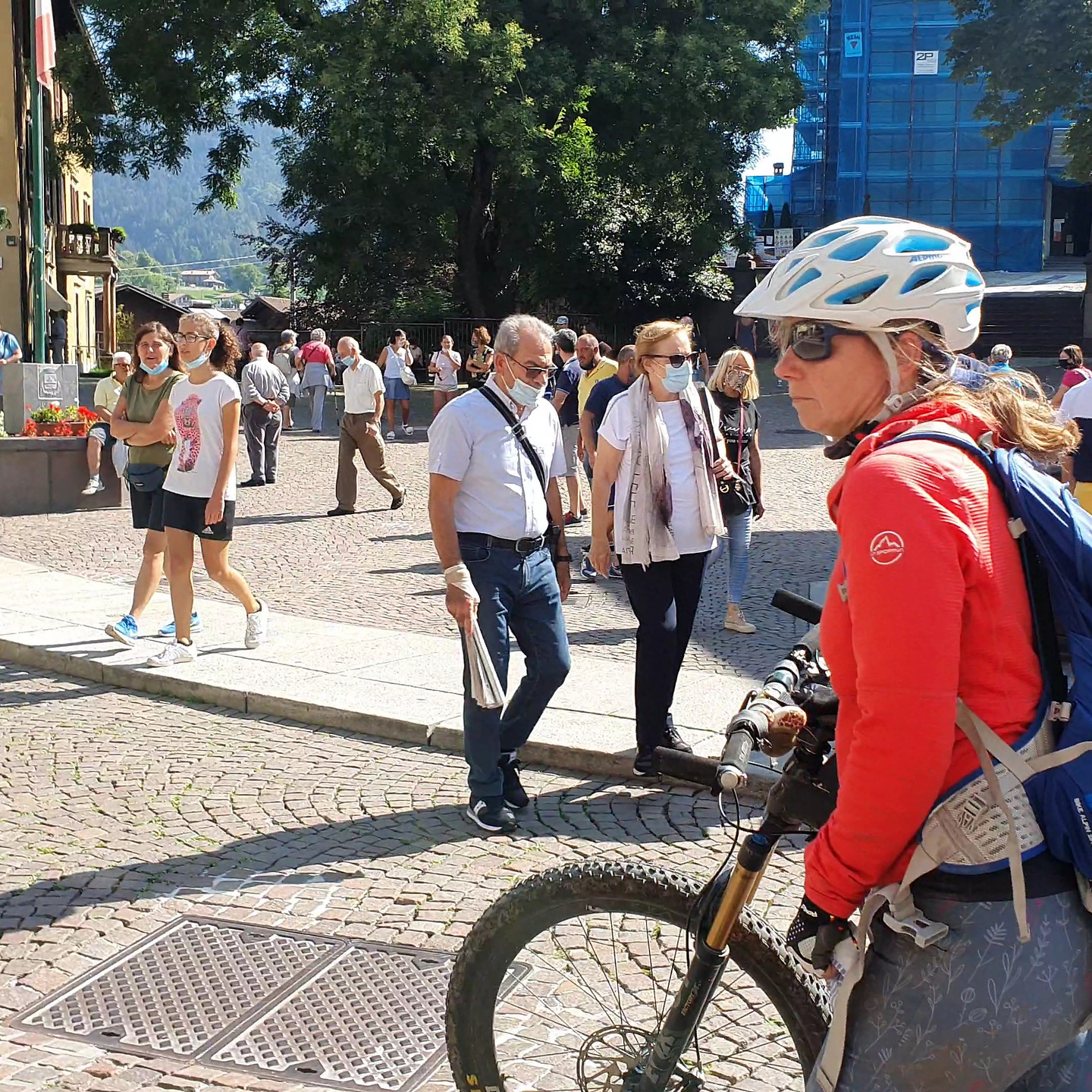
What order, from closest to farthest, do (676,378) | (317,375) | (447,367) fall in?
(676,378) < (447,367) < (317,375)

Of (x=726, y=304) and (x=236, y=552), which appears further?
(x=726, y=304)

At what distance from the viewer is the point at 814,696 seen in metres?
2.34

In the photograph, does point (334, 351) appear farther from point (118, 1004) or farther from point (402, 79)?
point (118, 1004)

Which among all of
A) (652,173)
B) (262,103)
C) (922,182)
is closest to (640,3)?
(652,173)

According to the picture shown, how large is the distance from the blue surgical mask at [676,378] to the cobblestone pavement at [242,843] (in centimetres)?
169

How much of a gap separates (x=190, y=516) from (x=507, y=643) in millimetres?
2986

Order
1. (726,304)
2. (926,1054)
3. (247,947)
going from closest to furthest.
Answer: (926,1054) → (247,947) → (726,304)

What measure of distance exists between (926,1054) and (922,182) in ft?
163

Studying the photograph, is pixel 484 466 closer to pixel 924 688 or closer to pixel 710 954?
pixel 710 954

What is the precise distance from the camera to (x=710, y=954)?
2273 millimetres

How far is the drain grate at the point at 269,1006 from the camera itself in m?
3.52

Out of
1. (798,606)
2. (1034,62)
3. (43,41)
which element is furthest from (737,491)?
(1034,62)

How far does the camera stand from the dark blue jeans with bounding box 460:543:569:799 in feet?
16.8

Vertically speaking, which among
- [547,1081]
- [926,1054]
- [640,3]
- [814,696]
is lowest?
[547,1081]
